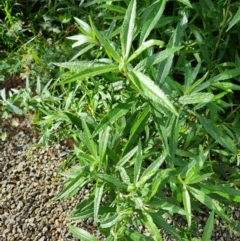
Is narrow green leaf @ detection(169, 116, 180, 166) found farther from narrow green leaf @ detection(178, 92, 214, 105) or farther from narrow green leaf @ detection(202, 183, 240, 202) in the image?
narrow green leaf @ detection(202, 183, 240, 202)

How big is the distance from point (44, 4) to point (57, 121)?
0.96 meters

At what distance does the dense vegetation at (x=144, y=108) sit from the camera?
1345mm

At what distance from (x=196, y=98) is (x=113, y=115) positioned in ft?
0.73

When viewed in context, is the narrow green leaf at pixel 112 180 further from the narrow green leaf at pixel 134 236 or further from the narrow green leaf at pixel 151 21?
the narrow green leaf at pixel 151 21

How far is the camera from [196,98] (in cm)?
136

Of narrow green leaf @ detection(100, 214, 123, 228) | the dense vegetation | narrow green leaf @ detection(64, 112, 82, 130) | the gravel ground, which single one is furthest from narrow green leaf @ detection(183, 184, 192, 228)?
the gravel ground

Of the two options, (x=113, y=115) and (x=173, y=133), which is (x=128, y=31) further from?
(x=173, y=133)

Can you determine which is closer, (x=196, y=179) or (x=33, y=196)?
(x=196, y=179)

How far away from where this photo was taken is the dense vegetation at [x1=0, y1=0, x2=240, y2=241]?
1.34m

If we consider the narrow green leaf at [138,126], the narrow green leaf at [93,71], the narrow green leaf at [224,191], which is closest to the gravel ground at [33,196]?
the narrow green leaf at [224,191]

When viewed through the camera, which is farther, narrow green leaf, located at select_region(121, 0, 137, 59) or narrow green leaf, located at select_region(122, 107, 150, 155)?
narrow green leaf, located at select_region(122, 107, 150, 155)

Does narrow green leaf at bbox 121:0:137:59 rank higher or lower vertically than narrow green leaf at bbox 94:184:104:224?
higher

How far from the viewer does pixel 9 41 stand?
8.14 ft

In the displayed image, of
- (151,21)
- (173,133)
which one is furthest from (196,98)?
(151,21)
